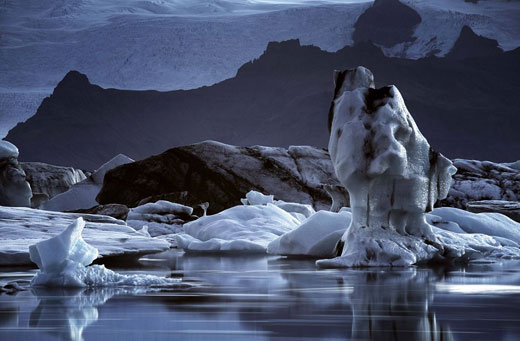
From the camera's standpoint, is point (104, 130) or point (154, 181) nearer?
point (154, 181)

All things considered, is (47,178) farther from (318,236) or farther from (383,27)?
(383,27)

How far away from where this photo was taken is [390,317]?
504cm

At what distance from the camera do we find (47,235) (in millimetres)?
11859

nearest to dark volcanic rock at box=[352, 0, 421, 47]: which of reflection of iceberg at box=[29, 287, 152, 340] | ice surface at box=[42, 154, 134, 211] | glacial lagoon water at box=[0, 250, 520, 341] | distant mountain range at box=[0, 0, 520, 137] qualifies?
Answer: distant mountain range at box=[0, 0, 520, 137]

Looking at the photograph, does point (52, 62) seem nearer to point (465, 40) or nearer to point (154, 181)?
point (465, 40)

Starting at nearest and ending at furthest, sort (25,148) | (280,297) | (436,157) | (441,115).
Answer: (280,297) < (436,157) < (441,115) < (25,148)

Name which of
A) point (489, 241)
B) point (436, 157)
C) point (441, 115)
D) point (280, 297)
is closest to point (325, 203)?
point (489, 241)

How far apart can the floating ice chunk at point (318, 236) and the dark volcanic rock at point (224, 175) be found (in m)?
12.3

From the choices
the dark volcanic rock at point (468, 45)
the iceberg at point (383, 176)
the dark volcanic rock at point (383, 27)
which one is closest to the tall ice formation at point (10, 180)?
the iceberg at point (383, 176)

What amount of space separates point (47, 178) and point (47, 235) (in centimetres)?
2507

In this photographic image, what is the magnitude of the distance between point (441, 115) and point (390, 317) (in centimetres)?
6034

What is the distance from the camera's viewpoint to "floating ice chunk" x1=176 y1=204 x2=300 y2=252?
14.9 metres

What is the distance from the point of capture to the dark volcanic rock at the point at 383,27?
220ft

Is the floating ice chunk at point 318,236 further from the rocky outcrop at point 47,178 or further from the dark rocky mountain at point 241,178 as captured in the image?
the rocky outcrop at point 47,178
